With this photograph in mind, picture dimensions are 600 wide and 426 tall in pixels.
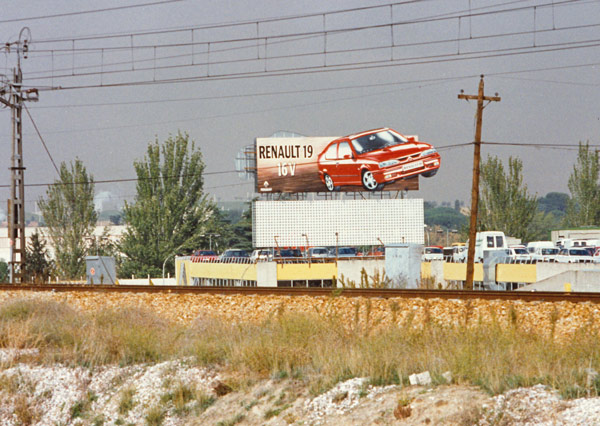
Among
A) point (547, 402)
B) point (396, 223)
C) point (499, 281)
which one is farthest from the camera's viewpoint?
point (396, 223)

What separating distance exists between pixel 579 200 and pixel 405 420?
74.4 metres

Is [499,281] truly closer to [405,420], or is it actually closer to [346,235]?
[346,235]

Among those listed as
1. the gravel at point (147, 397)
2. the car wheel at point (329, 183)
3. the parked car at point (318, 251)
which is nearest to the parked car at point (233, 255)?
the parked car at point (318, 251)

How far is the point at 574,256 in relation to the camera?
131 feet

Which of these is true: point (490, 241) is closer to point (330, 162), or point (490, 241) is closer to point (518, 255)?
point (518, 255)

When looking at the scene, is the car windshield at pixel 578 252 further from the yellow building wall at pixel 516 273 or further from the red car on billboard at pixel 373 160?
the red car on billboard at pixel 373 160

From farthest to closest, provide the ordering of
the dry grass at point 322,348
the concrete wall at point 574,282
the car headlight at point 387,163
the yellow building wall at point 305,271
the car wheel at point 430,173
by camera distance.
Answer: the car wheel at point 430,173
the car headlight at point 387,163
the yellow building wall at point 305,271
the concrete wall at point 574,282
the dry grass at point 322,348

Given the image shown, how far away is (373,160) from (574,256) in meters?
20.0

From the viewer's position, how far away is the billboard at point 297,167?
58188 millimetres

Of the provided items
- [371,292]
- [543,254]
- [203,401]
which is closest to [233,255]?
[543,254]

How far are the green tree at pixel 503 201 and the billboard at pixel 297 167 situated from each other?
13677mm

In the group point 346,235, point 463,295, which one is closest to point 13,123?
point 463,295

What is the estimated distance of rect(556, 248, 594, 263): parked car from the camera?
39312 mm

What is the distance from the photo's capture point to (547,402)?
26.1ft
